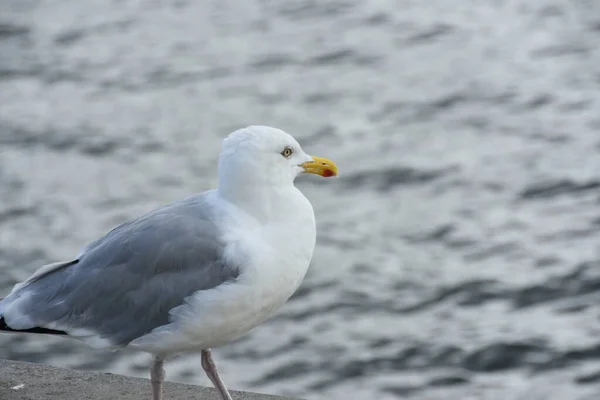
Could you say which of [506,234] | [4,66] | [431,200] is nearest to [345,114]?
[431,200]

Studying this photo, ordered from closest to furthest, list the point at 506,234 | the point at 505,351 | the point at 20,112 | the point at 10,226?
the point at 505,351, the point at 506,234, the point at 10,226, the point at 20,112

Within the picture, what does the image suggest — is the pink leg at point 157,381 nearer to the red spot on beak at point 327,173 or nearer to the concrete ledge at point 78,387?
the concrete ledge at point 78,387

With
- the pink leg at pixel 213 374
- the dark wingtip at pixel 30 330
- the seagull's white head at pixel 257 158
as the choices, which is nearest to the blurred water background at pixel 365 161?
the pink leg at pixel 213 374

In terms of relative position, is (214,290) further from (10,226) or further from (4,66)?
(4,66)

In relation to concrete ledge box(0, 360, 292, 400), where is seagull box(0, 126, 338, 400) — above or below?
above

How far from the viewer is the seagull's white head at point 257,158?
4559 mm

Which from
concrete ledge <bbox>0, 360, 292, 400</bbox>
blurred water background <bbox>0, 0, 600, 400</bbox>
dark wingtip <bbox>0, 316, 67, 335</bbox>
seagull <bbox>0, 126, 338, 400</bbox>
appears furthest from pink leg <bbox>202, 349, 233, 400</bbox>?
blurred water background <bbox>0, 0, 600, 400</bbox>

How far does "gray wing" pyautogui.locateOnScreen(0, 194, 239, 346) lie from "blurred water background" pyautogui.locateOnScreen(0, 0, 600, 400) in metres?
2.82

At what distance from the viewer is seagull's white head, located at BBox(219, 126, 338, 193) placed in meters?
4.56

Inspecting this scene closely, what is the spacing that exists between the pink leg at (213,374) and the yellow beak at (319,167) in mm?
855

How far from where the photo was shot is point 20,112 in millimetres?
11367

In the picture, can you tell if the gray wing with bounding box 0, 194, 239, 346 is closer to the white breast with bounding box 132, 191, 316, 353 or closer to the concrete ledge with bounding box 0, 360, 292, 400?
the white breast with bounding box 132, 191, 316, 353

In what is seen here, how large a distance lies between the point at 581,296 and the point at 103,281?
175 inches

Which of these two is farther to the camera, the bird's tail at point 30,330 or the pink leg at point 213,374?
the pink leg at point 213,374
